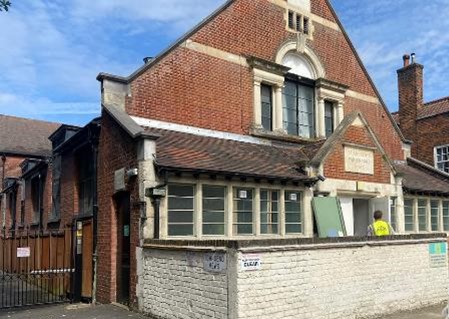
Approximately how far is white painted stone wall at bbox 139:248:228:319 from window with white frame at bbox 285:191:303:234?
4.61 metres

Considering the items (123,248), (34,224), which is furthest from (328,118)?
(34,224)

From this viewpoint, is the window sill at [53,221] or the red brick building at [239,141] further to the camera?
the window sill at [53,221]

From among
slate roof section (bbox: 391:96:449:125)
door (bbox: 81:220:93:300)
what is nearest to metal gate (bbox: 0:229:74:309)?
door (bbox: 81:220:93:300)

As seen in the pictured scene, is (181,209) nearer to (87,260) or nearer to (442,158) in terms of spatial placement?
(87,260)

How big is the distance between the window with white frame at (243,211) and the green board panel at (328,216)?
7.25 ft

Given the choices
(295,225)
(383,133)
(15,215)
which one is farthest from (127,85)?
(15,215)

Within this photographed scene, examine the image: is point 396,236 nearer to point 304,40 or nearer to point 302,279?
point 302,279

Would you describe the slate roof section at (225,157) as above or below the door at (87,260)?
above

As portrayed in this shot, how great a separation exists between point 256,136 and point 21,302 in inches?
318

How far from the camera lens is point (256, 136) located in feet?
49.8

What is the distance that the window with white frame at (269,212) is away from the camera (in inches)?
506

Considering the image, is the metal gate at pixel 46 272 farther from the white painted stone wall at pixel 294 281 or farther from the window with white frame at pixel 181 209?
the white painted stone wall at pixel 294 281

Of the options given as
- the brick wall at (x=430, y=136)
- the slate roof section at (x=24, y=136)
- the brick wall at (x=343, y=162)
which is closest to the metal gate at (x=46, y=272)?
the brick wall at (x=343, y=162)

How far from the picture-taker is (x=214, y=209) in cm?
1183
